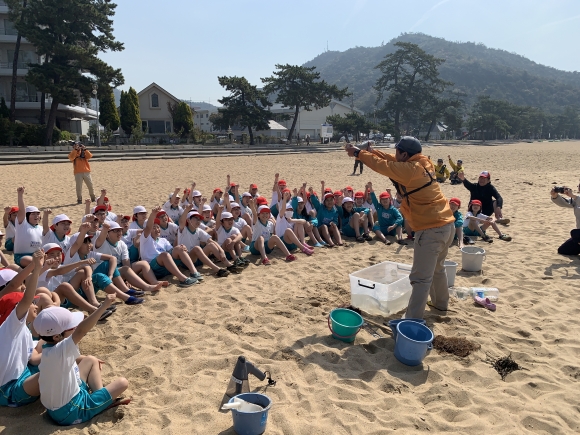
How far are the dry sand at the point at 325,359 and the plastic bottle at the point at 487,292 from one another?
108mm

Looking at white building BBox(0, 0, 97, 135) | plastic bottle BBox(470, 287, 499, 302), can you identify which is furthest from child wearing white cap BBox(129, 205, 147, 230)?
white building BBox(0, 0, 97, 135)

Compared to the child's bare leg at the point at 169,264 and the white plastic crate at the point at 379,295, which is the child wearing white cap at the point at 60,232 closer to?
the child's bare leg at the point at 169,264

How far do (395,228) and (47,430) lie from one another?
24.6 feet

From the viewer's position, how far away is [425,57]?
75.5m

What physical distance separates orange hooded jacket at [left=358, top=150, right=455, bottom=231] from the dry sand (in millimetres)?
1371

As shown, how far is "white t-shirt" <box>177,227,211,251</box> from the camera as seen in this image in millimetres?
6895

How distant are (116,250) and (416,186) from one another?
4.41 metres

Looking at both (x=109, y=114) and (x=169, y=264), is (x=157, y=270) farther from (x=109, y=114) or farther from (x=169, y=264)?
(x=109, y=114)

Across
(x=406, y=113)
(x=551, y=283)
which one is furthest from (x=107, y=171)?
(x=406, y=113)

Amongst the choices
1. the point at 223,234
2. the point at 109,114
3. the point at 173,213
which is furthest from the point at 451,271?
the point at 109,114

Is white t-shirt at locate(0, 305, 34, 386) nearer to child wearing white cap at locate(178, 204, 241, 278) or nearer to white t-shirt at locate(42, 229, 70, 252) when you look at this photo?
white t-shirt at locate(42, 229, 70, 252)

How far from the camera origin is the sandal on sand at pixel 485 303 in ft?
17.2

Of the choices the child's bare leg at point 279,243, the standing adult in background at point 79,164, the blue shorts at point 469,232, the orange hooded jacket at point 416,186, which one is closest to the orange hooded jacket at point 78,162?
the standing adult in background at point 79,164

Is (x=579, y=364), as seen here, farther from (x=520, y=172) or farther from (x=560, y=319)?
(x=520, y=172)
